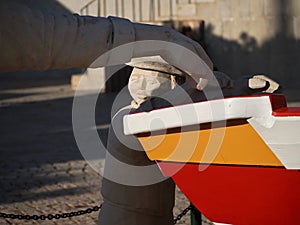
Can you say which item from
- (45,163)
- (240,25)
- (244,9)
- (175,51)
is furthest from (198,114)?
(240,25)

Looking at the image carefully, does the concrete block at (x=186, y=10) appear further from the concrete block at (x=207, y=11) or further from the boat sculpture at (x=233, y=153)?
the boat sculpture at (x=233, y=153)

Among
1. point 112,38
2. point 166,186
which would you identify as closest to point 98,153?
point 166,186

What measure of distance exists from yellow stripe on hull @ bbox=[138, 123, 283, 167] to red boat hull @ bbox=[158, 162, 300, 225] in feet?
0.13

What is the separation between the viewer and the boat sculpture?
133 inches

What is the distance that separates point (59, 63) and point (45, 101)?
37.8ft

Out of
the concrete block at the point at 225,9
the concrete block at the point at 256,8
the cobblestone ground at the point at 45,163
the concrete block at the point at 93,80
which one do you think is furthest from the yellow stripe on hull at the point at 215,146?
the concrete block at the point at 93,80

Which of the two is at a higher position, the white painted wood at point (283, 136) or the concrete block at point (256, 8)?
the white painted wood at point (283, 136)

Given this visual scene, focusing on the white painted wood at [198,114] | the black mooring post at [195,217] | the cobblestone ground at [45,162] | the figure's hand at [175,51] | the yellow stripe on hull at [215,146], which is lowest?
the cobblestone ground at [45,162]

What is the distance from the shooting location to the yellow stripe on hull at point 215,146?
3.42 m

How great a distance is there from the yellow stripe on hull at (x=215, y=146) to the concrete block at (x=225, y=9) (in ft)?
38.8

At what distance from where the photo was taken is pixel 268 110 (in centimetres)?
336

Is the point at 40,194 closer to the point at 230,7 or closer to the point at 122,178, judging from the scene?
the point at 122,178

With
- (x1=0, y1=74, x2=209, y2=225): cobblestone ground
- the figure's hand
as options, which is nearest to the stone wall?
(x1=0, y1=74, x2=209, y2=225): cobblestone ground

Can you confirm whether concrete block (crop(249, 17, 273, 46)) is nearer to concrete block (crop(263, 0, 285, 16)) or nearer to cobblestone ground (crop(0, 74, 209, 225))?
concrete block (crop(263, 0, 285, 16))
